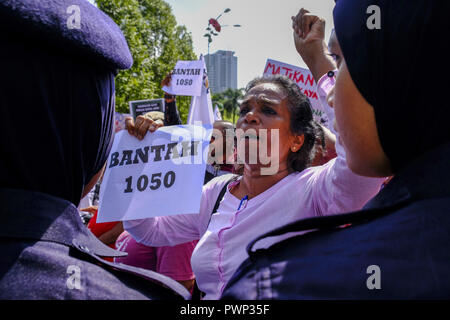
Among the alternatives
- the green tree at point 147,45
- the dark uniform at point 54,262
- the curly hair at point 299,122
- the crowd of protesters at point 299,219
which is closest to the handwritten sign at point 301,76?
the curly hair at point 299,122

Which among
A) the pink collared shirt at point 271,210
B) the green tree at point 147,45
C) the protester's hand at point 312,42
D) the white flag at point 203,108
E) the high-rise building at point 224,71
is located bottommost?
the pink collared shirt at point 271,210

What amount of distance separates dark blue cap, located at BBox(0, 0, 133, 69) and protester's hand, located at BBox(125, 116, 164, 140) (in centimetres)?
138

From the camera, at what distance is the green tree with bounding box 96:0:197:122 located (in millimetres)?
12598

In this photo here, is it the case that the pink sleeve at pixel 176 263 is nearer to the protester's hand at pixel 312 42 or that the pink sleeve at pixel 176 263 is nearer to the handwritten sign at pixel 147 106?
the protester's hand at pixel 312 42

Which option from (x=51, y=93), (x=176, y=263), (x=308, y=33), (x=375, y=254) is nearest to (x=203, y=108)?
(x=176, y=263)

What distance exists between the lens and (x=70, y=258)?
966 millimetres

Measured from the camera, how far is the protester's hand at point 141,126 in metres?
2.47

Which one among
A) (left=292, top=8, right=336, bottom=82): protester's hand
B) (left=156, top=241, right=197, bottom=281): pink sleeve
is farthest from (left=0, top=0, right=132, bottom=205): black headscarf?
(left=156, top=241, right=197, bottom=281): pink sleeve

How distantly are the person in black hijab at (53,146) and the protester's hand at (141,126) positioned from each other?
139cm

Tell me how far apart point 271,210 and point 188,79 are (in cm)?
426

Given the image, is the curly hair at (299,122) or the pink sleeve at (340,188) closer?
the pink sleeve at (340,188)

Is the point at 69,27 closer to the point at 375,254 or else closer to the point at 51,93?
the point at 51,93

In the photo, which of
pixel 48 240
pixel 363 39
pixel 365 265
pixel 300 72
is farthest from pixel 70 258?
pixel 300 72

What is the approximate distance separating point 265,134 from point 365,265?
57.3 inches
